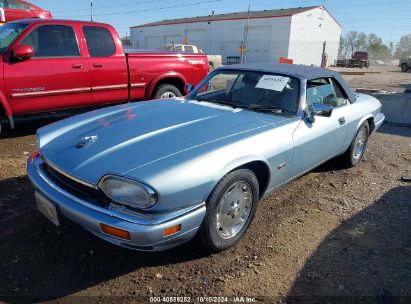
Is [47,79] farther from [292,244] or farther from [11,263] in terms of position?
[292,244]

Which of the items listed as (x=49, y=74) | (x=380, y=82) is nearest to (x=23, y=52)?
(x=49, y=74)

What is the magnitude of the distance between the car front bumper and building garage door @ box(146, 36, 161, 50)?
51431mm

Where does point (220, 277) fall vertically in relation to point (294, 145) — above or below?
below

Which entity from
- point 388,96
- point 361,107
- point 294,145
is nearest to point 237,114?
point 294,145

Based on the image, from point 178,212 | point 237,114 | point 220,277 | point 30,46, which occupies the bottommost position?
point 220,277

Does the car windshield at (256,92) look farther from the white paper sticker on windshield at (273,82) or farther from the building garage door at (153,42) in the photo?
the building garage door at (153,42)

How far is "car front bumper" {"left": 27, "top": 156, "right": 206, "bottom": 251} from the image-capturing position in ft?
7.41

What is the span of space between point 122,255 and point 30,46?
12.3ft

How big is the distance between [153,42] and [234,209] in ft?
173

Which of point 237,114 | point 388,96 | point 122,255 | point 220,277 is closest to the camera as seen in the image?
point 220,277

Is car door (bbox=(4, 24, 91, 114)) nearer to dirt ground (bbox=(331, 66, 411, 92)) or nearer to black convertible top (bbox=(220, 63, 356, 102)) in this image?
black convertible top (bbox=(220, 63, 356, 102))

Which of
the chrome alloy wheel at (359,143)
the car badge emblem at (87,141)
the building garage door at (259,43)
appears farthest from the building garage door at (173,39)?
the car badge emblem at (87,141)

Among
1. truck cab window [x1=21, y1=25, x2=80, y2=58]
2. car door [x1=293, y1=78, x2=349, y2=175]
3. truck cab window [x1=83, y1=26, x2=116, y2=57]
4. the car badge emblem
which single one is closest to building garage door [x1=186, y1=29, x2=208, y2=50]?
truck cab window [x1=83, y1=26, x2=116, y2=57]

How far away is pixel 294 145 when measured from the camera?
335 cm
